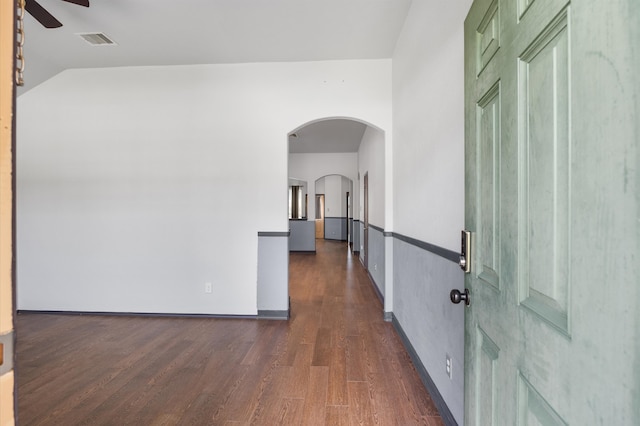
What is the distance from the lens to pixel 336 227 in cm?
1148

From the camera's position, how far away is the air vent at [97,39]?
3.07 metres

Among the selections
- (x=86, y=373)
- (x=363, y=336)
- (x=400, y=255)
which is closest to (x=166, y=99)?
(x=86, y=373)

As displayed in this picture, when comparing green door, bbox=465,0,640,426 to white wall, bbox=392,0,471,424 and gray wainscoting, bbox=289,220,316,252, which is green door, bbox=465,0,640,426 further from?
gray wainscoting, bbox=289,220,316,252

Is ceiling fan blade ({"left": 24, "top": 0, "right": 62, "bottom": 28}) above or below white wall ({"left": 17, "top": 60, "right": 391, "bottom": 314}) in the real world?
above

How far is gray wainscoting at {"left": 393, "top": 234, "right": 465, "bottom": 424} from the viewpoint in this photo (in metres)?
1.65

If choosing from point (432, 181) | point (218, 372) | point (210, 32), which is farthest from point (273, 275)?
point (210, 32)

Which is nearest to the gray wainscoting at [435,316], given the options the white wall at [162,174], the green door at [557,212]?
the green door at [557,212]

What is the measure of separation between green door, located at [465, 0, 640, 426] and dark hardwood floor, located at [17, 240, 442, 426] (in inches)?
49.5

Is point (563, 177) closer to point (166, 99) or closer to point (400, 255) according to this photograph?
point (400, 255)

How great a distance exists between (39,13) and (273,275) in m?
2.95

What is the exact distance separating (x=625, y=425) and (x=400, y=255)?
2.63 metres

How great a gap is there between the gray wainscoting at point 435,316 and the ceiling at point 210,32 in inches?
80.1

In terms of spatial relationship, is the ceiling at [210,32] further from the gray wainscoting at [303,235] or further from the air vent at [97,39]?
the gray wainscoting at [303,235]

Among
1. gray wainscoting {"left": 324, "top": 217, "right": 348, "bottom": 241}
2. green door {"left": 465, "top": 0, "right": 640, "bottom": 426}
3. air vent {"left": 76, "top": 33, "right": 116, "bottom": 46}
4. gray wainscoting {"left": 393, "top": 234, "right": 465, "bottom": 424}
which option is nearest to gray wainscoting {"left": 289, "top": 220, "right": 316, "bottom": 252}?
gray wainscoting {"left": 324, "top": 217, "right": 348, "bottom": 241}
